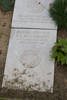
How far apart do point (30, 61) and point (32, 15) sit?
157 cm

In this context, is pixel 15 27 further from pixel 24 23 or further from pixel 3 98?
pixel 3 98

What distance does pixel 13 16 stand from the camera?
5.43m

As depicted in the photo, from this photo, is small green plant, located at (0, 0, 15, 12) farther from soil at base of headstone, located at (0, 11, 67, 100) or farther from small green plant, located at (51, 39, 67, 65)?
small green plant, located at (51, 39, 67, 65)

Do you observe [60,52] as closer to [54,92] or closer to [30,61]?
[30,61]

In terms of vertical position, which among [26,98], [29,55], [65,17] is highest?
[65,17]

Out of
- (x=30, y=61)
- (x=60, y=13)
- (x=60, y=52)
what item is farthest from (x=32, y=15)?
(x=60, y=52)

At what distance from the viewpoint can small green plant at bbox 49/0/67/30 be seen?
4949 millimetres

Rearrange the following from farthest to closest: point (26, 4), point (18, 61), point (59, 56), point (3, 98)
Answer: point (26, 4), point (18, 61), point (59, 56), point (3, 98)

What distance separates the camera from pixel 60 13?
4992 millimetres

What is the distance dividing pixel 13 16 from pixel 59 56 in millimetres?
2120

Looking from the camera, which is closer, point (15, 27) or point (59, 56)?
point (59, 56)

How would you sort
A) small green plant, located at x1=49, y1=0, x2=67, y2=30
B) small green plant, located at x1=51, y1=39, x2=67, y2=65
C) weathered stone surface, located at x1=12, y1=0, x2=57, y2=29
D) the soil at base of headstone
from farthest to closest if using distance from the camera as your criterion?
weathered stone surface, located at x1=12, y1=0, x2=57, y2=29
small green plant, located at x1=49, y1=0, x2=67, y2=30
small green plant, located at x1=51, y1=39, x2=67, y2=65
the soil at base of headstone

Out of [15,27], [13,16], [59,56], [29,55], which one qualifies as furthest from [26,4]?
[59,56]

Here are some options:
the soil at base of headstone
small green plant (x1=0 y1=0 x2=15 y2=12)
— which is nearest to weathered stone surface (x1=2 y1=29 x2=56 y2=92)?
the soil at base of headstone
